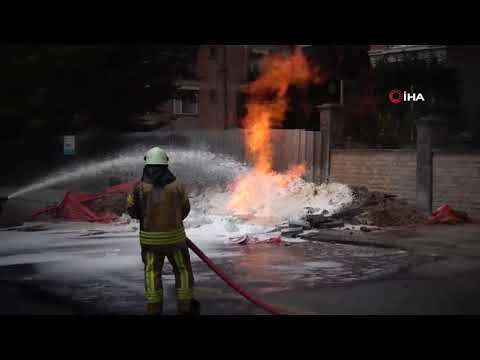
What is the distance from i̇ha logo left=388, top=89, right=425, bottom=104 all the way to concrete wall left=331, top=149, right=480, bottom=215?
42.3 ft

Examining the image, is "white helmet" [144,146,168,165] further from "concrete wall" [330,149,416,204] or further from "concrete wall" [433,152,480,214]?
"concrete wall" [330,149,416,204]

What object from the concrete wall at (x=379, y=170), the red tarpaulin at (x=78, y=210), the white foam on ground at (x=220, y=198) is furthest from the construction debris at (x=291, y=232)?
the red tarpaulin at (x=78, y=210)

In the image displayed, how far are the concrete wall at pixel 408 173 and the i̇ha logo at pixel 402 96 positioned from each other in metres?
12.9

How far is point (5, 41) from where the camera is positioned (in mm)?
7305

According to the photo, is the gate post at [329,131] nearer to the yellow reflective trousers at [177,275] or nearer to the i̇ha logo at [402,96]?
the yellow reflective trousers at [177,275]

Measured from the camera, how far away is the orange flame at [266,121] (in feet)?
56.7

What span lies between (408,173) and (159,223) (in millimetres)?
10182

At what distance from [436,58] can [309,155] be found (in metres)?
14.8

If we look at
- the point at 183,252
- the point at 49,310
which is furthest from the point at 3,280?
the point at 183,252

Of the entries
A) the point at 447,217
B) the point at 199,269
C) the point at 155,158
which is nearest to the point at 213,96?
the point at 447,217

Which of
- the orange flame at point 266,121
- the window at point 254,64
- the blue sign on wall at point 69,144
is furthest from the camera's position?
the window at point 254,64

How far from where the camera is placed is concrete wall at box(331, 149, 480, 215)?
14.6 meters

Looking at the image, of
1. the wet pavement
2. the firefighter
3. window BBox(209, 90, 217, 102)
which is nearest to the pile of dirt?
the wet pavement

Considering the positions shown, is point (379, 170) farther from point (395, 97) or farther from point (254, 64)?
point (254, 64)
